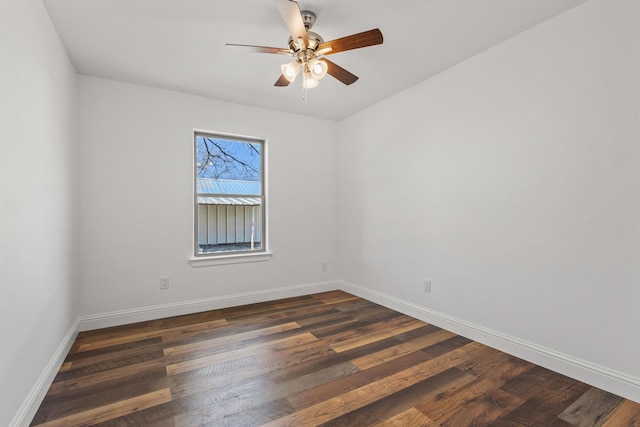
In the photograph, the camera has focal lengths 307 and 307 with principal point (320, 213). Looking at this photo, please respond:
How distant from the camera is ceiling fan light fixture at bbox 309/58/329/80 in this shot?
207 cm

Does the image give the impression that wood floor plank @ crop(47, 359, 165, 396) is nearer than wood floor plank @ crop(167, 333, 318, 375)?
Yes

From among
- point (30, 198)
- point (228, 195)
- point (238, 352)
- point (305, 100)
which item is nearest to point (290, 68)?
point (305, 100)

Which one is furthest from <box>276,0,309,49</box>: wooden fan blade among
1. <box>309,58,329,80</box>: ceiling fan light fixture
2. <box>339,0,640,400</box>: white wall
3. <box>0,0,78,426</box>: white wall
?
<box>339,0,640,400</box>: white wall

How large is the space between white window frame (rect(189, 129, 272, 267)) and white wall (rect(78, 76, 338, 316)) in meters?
0.07

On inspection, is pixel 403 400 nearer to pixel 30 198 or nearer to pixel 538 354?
pixel 538 354

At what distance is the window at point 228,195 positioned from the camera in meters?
3.68

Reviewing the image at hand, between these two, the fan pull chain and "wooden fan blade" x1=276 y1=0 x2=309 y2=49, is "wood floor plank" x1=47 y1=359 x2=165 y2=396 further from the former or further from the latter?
the fan pull chain

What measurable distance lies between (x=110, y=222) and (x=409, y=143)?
3234mm

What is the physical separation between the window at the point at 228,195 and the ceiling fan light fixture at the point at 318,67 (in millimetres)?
1984

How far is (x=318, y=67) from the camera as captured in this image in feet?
6.84

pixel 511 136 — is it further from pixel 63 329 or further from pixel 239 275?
pixel 63 329

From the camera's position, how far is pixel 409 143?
3387 millimetres

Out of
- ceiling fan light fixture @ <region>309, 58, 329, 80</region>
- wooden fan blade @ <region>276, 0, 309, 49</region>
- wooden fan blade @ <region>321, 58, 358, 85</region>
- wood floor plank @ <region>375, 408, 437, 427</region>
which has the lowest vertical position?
wood floor plank @ <region>375, 408, 437, 427</region>

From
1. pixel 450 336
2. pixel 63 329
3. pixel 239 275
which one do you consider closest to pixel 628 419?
pixel 450 336
